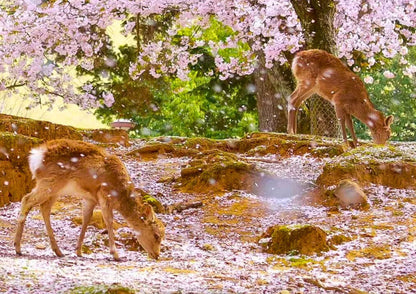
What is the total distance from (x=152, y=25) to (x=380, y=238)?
16.2 meters

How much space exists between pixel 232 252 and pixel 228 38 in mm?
12719

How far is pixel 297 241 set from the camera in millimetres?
7641

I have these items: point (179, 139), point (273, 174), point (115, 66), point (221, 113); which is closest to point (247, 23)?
point (179, 139)

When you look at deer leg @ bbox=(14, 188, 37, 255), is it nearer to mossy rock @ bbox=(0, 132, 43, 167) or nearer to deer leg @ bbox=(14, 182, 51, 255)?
deer leg @ bbox=(14, 182, 51, 255)

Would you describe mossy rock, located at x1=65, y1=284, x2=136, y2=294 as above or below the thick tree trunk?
below

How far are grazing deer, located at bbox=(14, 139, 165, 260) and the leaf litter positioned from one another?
0.30 meters

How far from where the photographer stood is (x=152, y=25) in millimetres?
22734

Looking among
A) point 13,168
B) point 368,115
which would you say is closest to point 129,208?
point 13,168

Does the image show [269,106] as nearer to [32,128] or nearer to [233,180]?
[32,128]

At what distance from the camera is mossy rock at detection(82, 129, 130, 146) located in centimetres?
1534

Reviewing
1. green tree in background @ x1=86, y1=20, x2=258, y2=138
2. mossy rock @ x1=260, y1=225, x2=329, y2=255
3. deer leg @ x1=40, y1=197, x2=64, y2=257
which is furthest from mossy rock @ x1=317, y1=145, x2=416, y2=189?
green tree in background @ x1=86, y1=20, x2=258, y2=138

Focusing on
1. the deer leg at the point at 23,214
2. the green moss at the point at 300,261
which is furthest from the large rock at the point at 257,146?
the deer leg at the point at 23,214

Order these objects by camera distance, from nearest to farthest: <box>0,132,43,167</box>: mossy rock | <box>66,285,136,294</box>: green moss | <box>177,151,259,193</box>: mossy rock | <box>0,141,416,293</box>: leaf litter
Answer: <box>66,285,136,294</box>: green moss → <box>0,141,416,293</box>: leaf litter → <box>0,132,43,167</box>: mossy rock → <box>177,151,259,193</box>: mossy rock

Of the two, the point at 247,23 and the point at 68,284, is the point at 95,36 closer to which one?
the point at 247,23
